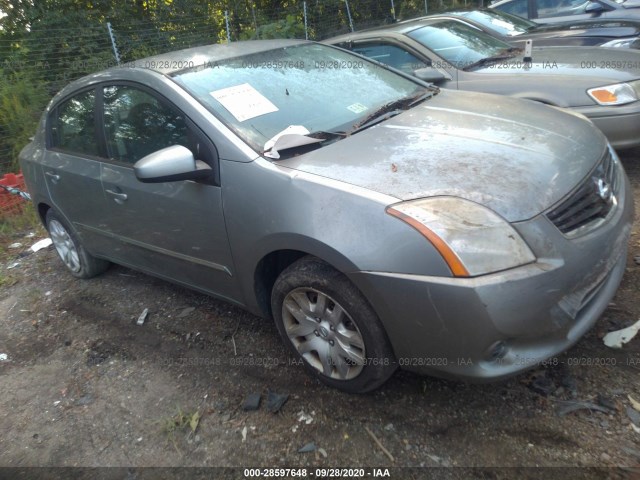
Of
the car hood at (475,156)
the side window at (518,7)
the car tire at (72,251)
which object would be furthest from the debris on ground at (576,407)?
the side window at (518,7)

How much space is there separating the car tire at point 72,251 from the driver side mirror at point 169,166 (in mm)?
1835

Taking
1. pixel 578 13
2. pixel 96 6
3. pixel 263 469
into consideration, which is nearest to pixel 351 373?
pixel 263 469

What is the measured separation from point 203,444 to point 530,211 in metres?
1.83

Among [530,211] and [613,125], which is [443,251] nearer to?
[530,211]

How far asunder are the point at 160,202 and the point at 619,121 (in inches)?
140

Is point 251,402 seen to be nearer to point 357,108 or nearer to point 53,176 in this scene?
point 357,108

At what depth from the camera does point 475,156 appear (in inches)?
92.5

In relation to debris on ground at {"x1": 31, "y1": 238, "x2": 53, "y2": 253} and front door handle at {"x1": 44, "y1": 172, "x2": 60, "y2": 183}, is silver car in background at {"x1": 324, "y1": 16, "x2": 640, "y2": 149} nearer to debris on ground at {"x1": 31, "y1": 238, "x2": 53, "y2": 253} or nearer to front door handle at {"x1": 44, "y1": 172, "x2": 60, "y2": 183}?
front door handle at {"x1": 44, "y1": 172, "x2": 60, "y2": 183}

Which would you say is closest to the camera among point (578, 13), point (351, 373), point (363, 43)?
point (351, 373)

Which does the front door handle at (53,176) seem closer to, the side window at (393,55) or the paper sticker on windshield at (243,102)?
the paper sticker on windshield at (243,102)

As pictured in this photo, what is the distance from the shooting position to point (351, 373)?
2459 millimetres

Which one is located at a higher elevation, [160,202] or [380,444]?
[160,202]

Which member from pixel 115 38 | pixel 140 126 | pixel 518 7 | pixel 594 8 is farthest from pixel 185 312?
pixel 518 7

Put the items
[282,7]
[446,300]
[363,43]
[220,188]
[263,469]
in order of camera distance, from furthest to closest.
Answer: [282,7], [363,43], [220,188], [263,469], [446,300]
